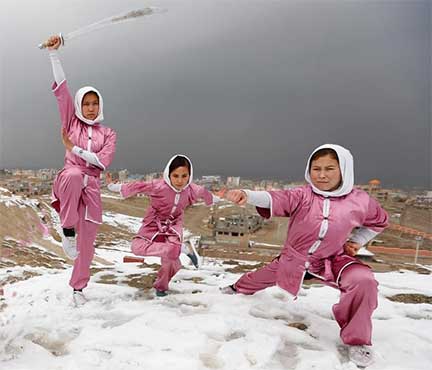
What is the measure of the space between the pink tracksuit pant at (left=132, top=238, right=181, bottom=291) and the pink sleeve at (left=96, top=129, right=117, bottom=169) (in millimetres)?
715

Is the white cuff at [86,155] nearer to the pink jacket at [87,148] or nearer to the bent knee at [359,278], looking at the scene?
the pink jacket at [87,148]

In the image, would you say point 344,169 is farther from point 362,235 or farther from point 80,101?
point 80,101

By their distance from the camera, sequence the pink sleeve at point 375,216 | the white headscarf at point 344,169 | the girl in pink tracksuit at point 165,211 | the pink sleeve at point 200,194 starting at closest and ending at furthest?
the white headscarf at point 344,169, the pink sleeve at point 375,216, the girl in pink tracksuit at point 165,211, the pink sleeve at point 200,194

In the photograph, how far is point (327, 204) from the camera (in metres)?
2.08

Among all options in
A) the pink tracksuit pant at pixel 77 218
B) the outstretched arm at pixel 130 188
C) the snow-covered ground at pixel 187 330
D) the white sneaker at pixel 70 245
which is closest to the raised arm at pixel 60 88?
the pink tracksuit pant at pixel 77 218

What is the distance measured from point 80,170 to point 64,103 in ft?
1.90

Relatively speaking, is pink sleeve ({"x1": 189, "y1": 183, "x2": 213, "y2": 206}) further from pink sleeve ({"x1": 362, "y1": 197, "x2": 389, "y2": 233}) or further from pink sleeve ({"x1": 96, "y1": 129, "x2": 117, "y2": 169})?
pink sleeve ({"x1": 362, "y1": 197, "x2": 389, "y2": 233})

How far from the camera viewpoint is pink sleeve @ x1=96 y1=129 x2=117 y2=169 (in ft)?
8.28

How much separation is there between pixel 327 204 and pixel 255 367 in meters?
1.06

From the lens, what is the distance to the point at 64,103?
2576mm

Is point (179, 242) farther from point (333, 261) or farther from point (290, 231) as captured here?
point (333, 261)

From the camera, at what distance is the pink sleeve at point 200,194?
9.48ft

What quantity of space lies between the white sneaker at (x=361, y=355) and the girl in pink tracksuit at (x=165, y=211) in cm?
143

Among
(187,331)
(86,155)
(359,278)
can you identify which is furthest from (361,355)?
(86,155)
